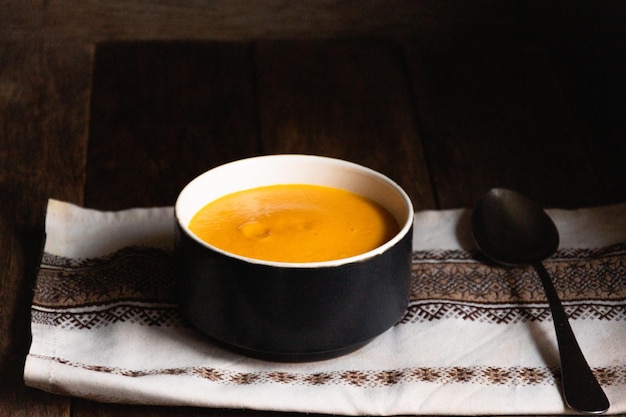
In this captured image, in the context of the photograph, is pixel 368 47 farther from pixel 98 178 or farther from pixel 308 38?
pixel 98 178

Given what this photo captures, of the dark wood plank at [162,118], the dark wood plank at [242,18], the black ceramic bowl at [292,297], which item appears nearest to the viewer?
the black ceramic bowl at [292,297]

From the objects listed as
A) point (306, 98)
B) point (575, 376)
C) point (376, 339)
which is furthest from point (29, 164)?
point (575, 376)

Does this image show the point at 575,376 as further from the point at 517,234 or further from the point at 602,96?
the point at 602,96

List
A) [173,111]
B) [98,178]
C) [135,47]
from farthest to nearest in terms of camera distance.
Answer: [135,47] → [173,111] → [98,178]

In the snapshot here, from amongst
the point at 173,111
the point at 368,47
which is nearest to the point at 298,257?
the point at 173,111

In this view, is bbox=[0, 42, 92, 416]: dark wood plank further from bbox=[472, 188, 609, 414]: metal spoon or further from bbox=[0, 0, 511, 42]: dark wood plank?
bbox=[472, 188, 609, 414]: metal spoon

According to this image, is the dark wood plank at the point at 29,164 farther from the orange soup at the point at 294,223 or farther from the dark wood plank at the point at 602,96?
the dark wood plank at the point at 602,96

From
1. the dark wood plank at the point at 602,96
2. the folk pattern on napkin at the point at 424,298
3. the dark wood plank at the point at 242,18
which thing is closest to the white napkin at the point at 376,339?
the folk pattern on napkin at the point at 424,298
